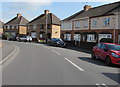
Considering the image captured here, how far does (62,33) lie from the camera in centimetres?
5053

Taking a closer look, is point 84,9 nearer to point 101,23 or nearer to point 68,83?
point 101,23

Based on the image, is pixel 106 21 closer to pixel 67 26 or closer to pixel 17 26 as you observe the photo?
pixel 67 26

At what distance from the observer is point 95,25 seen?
122ft

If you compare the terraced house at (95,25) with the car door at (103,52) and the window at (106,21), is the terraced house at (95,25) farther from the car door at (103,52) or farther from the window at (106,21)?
the car door at (103,52)

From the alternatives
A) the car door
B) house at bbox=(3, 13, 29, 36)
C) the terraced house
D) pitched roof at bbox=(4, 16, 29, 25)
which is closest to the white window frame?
the terraced house

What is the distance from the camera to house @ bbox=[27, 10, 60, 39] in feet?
203

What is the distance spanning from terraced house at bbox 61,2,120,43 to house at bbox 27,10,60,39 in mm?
11775

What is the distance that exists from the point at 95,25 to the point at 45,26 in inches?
1116

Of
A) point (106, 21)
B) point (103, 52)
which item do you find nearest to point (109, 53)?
point (103, 52)

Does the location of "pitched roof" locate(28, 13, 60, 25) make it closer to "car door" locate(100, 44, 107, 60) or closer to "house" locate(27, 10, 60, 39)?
"house" locate(27, 10, 60, 39)

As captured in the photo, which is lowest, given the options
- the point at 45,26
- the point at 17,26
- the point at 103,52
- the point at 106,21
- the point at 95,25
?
the point at 103,52

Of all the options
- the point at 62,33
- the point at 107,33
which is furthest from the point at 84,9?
the point at 107,33

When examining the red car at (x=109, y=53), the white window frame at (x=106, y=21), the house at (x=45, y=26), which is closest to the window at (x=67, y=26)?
the house at (x=45, y=26)

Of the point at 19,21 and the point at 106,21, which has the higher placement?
the point at 19,21
